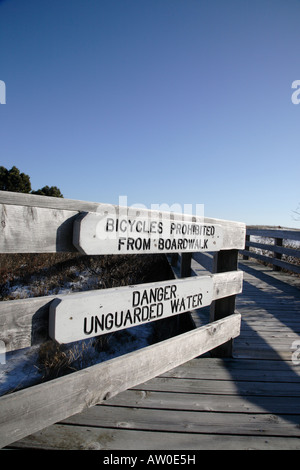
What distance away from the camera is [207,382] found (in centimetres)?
211

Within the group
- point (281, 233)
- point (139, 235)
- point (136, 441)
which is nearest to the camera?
point (136, 441)

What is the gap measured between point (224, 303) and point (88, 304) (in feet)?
5.29

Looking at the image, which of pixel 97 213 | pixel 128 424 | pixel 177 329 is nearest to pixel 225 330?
pixel 128 424

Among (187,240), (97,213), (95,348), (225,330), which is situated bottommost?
(95,348)

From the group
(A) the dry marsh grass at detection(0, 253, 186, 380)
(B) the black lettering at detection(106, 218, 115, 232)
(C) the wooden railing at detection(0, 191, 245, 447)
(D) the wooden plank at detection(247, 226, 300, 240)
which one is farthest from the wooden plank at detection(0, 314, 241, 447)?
(D) the wooden plank at detection(247, 226, 300, 240)

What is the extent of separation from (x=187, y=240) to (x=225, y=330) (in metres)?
1.01

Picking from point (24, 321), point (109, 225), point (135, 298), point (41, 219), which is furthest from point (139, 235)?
point (24, 321)

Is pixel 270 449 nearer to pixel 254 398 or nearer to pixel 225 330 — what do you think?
pixel 254 398

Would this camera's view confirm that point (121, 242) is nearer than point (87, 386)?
No

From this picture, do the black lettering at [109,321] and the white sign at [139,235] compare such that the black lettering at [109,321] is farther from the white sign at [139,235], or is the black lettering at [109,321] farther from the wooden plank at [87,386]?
the white sign at [139,235]

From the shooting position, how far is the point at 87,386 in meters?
1.59

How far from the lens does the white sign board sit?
143cm

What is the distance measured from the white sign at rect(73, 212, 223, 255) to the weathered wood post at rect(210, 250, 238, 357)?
29 cm

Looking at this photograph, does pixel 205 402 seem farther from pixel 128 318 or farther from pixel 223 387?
pixel 128 318
